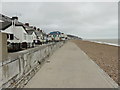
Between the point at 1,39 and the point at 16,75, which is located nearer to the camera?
the point at 1,39

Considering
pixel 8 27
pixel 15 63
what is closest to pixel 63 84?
pixel 15 63

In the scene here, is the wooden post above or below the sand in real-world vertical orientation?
above

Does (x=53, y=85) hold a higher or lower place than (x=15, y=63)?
lower

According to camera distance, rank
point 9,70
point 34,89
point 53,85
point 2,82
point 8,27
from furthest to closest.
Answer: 1. point 8,27
2. point 53,85
3. point 34,89
4. point 9,70
5. point 2,82

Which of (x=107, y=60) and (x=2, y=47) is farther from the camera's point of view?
(x=107, y=60)

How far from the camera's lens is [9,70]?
492 cm

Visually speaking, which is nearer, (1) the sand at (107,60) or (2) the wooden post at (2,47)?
(2) the wooden post at (2,47)

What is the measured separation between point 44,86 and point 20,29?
35.6 m

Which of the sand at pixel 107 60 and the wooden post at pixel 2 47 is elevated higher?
the wooden post at pixel 2 47

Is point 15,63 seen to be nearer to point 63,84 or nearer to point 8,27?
point 63,84

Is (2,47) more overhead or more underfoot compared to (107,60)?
more overhead

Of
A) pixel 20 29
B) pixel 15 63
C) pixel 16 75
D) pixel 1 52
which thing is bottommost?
pixel 16 75

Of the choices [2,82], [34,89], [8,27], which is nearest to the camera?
[2,82]

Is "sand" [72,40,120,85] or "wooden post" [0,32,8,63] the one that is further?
"sand" [72,40,120,85]
